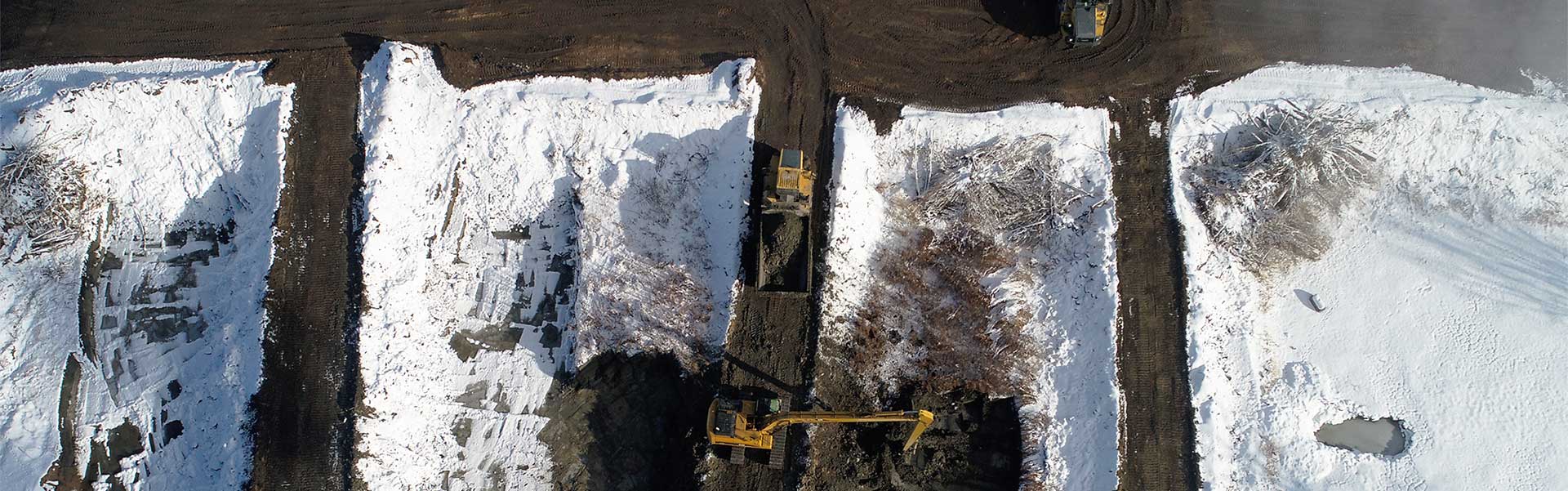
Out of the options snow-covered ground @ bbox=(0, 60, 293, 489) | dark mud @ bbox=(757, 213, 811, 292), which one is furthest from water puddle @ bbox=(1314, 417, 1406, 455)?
snow-covered ground @ bbox=(0, 60, 293, 489)

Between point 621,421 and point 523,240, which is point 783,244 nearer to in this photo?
point 621,421

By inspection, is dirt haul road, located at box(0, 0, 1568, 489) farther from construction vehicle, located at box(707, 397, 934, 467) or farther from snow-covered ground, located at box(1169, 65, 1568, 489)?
construction vehicle, located at box(707, 397, 934, 467)

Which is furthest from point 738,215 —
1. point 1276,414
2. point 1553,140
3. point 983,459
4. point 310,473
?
point 1553,140

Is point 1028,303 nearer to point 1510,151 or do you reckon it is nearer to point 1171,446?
point 1171,446

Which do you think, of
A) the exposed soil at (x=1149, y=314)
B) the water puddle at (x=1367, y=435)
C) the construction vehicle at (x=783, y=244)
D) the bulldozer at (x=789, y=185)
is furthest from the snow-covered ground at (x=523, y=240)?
the water puddle at (x=1367, y=435)

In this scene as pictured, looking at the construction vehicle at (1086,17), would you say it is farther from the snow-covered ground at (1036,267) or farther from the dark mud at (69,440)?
the dark mud at (69,440)
